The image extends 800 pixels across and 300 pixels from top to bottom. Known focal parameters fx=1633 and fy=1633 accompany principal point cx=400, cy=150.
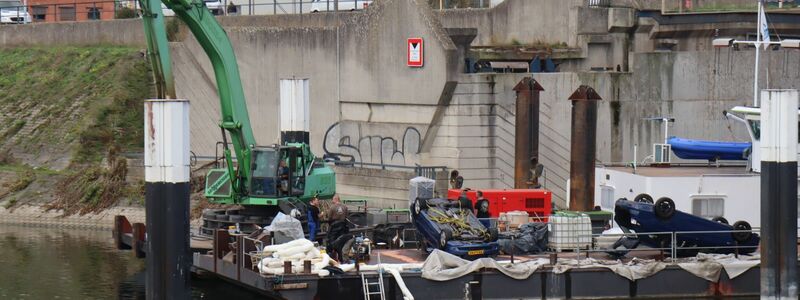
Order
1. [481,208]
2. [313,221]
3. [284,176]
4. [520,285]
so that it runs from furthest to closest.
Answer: [284,176] → [481,208] → [313,221] → [520,285]

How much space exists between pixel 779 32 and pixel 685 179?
40.2 feet

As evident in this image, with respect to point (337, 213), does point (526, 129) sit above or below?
above

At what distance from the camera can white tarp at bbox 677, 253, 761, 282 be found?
31.2m

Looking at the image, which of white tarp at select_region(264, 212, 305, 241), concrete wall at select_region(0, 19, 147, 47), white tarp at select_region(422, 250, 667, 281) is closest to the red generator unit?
white tarp at select_region(422, 250, 667, 281)

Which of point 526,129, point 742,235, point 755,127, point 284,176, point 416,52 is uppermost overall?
point 416,52

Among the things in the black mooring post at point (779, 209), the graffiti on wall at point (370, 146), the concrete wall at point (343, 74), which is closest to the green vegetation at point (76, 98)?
the concrete wall at point (343, 74)

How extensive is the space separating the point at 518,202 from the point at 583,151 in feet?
7.58

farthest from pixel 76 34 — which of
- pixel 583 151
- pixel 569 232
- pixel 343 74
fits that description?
pixel 569 232

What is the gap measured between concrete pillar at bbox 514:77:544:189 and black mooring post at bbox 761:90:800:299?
11430 millimetres

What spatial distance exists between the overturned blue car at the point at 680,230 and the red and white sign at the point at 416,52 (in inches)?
454

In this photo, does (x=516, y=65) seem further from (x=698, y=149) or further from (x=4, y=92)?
(x=4, y=92)

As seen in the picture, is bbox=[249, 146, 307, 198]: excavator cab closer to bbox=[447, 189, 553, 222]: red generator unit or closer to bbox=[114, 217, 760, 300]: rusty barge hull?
bbox=[114, 217, 760, 300]: rusty barge hull

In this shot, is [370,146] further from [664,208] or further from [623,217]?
[664,208]

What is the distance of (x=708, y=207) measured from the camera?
34.4 meters
